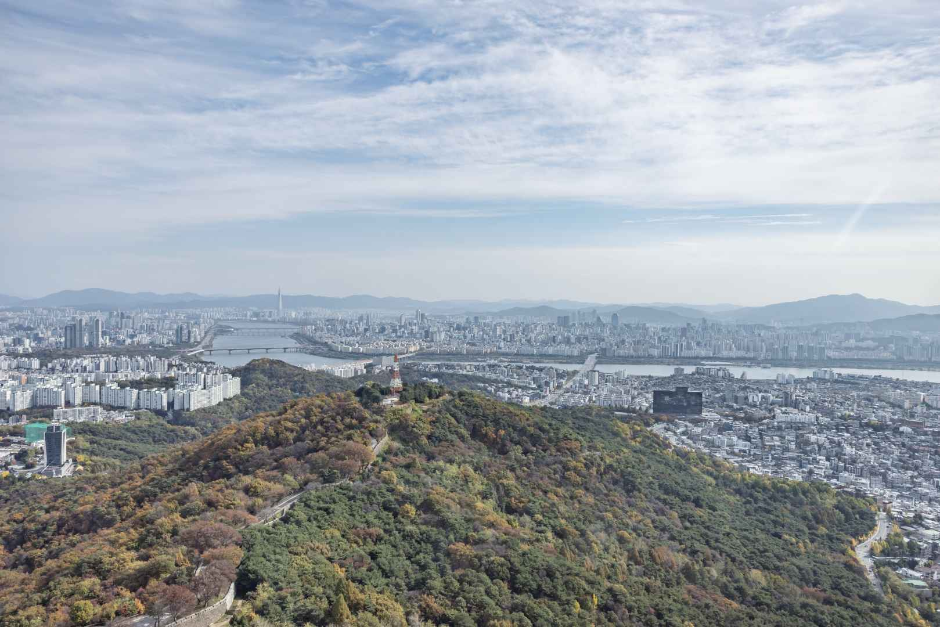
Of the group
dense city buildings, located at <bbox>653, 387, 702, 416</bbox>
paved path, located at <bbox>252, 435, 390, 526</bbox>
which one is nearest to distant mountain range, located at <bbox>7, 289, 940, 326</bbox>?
dense city buildings, located at <bbox>653, 387, 702, 416</bbox>

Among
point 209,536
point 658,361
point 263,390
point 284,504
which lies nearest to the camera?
point 209,536

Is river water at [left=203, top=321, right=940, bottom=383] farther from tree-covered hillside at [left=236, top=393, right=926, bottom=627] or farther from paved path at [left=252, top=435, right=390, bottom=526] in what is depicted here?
paved path at [left=252, top=435, right=390, bottom=526]

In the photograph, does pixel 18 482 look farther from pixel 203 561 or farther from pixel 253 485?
pixel 203 561

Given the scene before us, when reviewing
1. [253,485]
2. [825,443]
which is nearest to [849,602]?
[253,485]

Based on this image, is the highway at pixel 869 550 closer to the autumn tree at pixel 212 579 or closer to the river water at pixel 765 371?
the autumn tree at pixel 212 579

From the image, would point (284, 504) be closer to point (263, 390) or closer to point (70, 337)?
point (263, 390)

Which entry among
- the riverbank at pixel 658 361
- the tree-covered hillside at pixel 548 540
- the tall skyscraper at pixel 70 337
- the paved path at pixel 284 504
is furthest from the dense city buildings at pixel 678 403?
the tall skyscraper at pixel 70 337

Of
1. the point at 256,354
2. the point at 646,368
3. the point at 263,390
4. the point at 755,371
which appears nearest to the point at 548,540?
the point at 263,390
